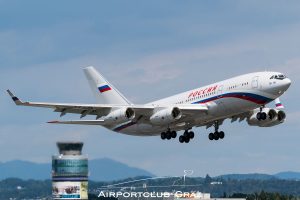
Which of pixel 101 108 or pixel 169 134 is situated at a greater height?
pixel 101 108

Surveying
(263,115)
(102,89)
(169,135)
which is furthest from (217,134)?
(102,89)

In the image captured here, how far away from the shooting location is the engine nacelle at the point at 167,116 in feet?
338

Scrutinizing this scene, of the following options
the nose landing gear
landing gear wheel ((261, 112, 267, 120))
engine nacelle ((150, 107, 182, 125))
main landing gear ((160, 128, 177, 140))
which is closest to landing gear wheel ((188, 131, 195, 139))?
main landing gear ((160, 128, 177, 140))

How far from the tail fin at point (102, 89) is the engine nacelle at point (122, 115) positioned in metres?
17.6

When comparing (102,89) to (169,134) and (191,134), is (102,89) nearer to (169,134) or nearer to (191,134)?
(191,134)

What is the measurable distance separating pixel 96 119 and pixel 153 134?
7821 millimetres

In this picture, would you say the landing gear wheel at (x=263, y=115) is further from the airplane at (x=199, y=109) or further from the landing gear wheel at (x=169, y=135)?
the landing gear wheel at (x=169, y=135)

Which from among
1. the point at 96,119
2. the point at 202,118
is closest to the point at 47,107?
the point at 96,119

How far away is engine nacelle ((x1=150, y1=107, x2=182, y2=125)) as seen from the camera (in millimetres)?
103125

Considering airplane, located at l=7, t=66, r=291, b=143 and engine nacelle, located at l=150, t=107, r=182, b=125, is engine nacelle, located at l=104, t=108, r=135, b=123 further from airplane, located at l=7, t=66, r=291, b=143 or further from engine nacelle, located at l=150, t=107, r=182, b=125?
engine nacelle, located at l=150, t=107, r=182, b=125

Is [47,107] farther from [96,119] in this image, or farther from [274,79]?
[274,79]

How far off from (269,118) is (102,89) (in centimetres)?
2844

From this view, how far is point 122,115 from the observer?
104m

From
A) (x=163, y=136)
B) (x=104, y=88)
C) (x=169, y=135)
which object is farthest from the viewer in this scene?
(x=104, y=88)
